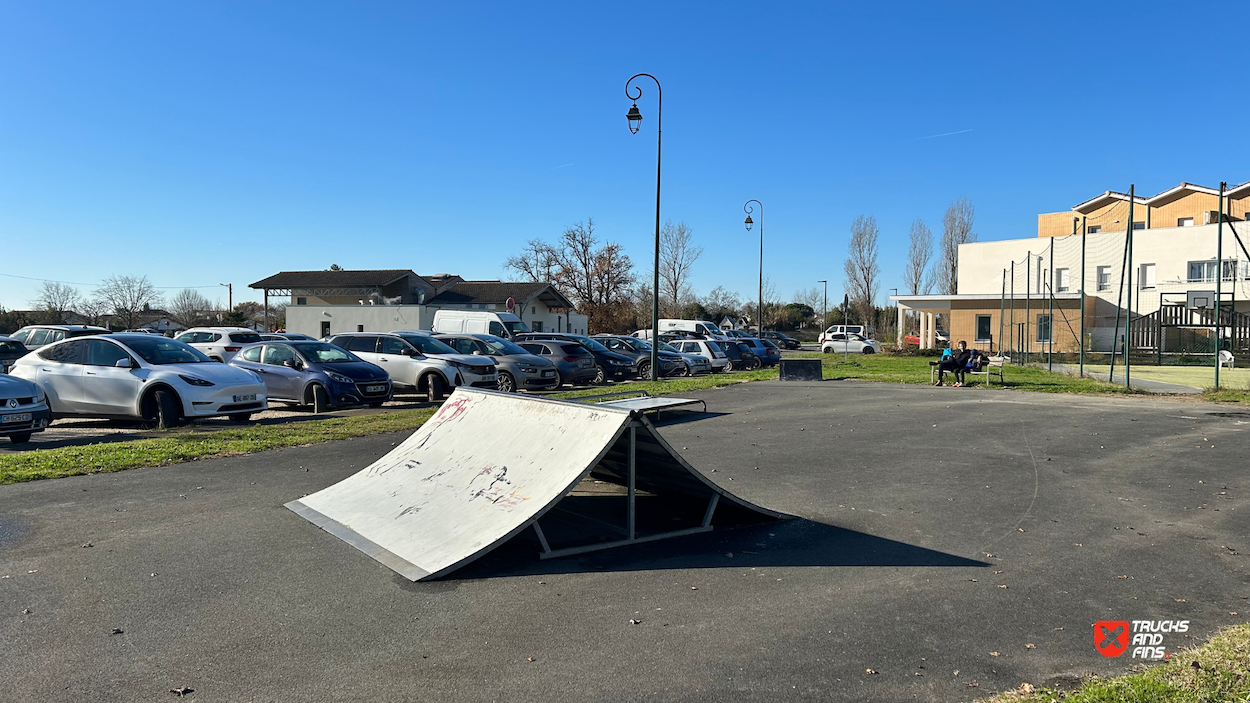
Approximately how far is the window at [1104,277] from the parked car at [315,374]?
1840 inches

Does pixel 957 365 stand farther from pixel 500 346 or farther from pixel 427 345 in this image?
pixel 427 345

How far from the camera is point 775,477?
8.98 meters

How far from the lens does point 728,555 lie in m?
5.89

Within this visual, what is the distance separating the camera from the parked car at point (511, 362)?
838 inches

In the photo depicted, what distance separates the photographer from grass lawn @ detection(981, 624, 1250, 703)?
353 centimetres

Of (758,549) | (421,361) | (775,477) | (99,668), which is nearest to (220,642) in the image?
(99,668)

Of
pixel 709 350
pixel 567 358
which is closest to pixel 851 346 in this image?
pixel 709 350

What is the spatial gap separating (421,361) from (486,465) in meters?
13.6

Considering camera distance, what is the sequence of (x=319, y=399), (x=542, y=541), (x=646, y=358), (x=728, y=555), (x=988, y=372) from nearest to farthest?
(x=542, y=541) < (x=728, y=555) < (x=319, y=399) < (x=988, y=372) < (x=646, y=358)

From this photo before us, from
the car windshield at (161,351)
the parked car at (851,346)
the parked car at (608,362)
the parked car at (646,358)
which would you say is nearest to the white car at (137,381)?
the car windshield at (161,351)

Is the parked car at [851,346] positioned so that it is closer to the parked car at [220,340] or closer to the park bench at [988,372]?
the park bench at [988,372]

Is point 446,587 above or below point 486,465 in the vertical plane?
below

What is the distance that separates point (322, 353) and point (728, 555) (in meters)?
14.2

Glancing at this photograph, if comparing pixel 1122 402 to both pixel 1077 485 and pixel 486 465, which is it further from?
pixel 486 465
